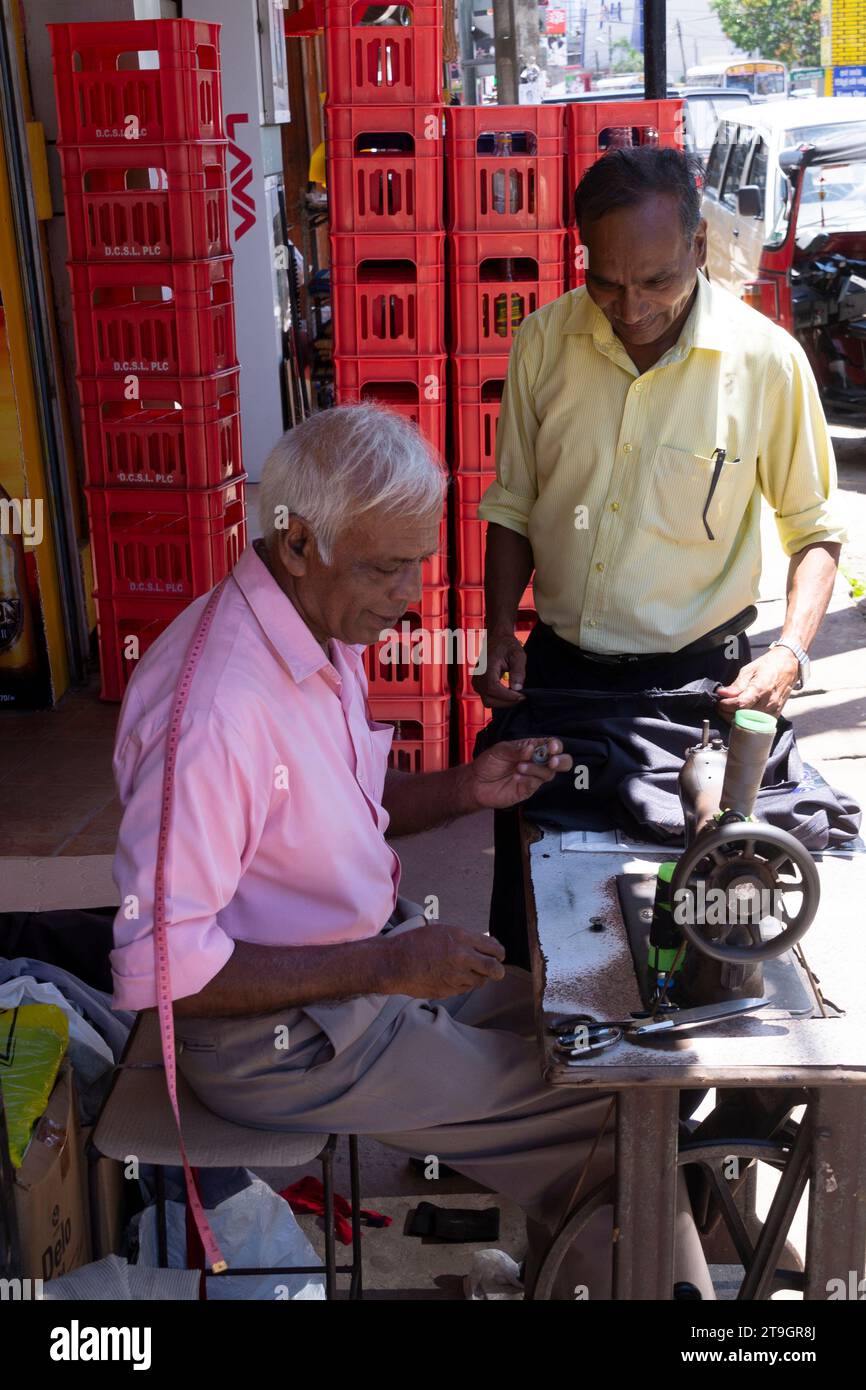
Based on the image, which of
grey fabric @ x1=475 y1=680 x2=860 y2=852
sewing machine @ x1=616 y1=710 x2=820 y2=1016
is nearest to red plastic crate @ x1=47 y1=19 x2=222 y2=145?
grey fabric @ x1=475 y1=680 x2=860 y2=852

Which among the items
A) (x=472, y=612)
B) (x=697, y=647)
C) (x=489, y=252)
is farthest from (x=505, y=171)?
(x=697, y=647)

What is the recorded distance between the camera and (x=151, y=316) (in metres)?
5.14

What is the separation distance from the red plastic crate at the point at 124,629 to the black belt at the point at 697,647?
9.26ft

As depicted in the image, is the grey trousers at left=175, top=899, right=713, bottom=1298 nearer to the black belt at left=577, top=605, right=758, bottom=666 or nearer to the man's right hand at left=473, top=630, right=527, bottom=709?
the man's right hand at left=473, top=630, right=527, bottom=709

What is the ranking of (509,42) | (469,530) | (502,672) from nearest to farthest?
(502,672) < (469,530) < (509,42)

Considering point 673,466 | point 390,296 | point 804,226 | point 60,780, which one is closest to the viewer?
point 673,466

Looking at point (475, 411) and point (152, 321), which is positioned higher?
point (152, 321)

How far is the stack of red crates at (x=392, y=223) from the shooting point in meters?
4.25

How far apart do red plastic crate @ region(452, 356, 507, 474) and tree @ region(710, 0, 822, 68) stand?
38226 millimetres

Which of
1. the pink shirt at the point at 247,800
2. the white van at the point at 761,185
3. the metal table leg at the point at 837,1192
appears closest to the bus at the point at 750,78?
the white van at the point at 761,185

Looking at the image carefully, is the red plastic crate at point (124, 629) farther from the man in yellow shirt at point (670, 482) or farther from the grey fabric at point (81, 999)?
the man in yellow shirt at point (670, 482)

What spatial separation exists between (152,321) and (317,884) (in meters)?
3.51

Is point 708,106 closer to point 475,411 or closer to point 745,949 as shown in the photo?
point 475,411

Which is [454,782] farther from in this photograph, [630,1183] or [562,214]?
[562,214]
